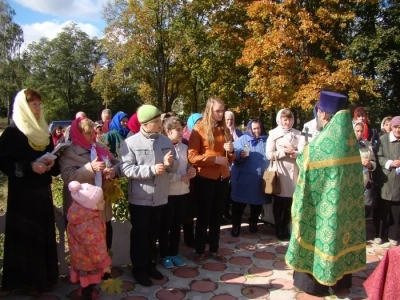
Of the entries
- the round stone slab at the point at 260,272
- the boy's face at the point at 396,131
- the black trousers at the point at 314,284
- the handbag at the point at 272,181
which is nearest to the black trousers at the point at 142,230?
the round stone slab at the point at 260,272

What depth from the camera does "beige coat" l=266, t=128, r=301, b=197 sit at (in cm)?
481

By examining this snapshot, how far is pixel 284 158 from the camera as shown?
490 cm

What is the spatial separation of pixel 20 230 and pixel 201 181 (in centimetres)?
183

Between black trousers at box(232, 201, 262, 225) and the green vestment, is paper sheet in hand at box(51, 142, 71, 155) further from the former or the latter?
black trousers at box(232, 201, 262, 225)

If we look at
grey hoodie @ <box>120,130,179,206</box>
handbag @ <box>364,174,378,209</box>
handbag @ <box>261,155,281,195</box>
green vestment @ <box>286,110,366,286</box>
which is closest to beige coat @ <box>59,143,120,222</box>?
grey hoodie @ <box>120,130,179,206</box>

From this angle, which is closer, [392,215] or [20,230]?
[20,230]

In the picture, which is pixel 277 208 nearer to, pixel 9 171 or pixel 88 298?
pixel 88 298

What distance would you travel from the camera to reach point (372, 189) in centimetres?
484

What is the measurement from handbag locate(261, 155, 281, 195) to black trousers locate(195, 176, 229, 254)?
91 cm

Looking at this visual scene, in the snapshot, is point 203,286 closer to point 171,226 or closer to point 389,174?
point 171,226

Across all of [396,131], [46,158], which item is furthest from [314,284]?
[46,158]

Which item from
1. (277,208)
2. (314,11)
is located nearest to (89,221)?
(277,208)

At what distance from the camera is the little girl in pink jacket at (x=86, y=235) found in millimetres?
3018

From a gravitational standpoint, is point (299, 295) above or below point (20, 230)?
below
